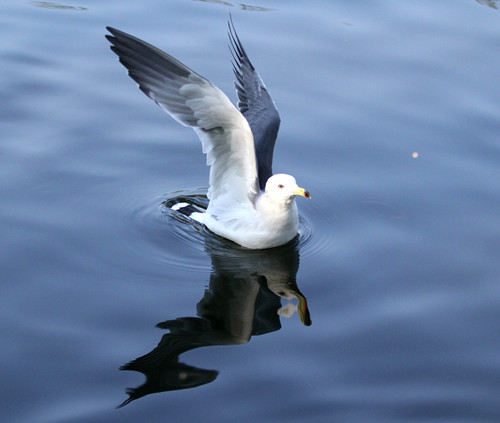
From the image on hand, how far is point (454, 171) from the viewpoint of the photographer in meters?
8.66

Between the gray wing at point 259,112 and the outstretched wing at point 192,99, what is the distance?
44 cm

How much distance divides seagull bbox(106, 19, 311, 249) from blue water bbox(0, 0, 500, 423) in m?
0.25

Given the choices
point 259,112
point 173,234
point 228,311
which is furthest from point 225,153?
point 228,311

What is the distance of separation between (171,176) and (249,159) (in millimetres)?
1283

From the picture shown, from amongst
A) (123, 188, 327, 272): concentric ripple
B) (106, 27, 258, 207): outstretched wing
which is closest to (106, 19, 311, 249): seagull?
(106, 27, 258, 207): outstretched wing

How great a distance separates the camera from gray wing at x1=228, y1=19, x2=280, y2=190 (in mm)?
8102

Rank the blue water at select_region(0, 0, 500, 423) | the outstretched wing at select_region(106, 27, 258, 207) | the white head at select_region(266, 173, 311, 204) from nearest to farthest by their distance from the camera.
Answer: the blue water at select_region(0, 0, 500, 423) → the outstretched wing at select_region(106, 27, 258, 207) → the white head at select_region(266, 173, 311, 204)

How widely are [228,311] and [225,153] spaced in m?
1.63

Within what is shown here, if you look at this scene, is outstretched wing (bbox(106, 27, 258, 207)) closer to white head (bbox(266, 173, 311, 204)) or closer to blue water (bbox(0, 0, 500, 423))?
white head (bbox(266, 173, 311, 204))

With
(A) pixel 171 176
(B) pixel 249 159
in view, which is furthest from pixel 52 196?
(B) pixel 249 159

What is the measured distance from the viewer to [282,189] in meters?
7.49

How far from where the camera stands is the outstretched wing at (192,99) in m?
7.21

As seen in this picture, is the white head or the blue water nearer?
the blue water

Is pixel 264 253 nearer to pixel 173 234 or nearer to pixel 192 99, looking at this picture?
pixel 173 234
